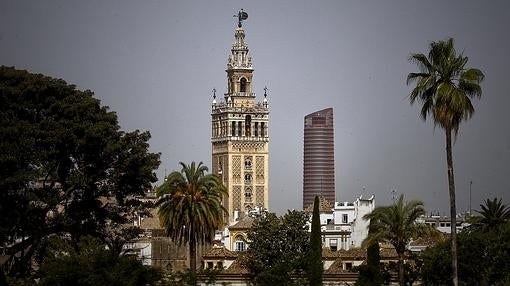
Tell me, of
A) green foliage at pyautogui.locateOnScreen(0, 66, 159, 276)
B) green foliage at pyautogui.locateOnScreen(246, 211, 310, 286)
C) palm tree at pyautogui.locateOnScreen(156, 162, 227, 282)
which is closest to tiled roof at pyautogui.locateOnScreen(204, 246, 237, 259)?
green foliage at pyautogui.locateOnScreen(246, 211, 310, 286)

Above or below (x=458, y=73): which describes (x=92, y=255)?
below

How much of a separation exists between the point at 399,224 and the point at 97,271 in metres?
19.3

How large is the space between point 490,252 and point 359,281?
8630mm

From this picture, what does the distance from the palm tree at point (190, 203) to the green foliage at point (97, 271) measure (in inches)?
616

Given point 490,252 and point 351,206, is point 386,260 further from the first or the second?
point 351,206

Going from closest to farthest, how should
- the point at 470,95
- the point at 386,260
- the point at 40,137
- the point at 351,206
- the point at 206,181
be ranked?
the point at 470,95
the point at 40,137
the point at 206,181
the point at 386,260
the point at 351,206

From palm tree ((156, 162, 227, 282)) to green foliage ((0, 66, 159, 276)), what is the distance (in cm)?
235

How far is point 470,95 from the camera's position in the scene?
171 feet

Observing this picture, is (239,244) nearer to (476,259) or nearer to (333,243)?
(333,243)

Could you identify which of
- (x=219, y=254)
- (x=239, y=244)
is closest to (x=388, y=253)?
(x=219, y=254)

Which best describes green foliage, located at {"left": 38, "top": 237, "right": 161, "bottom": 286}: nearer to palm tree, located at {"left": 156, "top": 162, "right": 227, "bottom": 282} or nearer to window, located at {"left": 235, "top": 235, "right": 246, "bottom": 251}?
palm tree, located at {"left": 156, "top": 162, "right": 227, "bottom": 282}

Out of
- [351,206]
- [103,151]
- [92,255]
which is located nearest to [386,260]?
[103,151]

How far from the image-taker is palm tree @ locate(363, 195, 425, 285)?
6738 cm

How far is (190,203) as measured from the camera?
7119 centimetres
